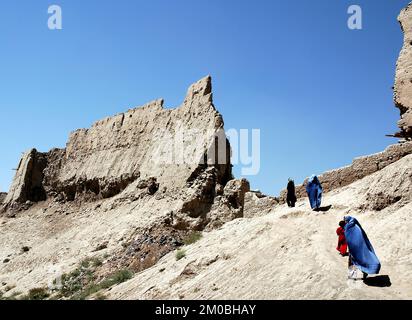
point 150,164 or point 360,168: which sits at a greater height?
point 150,164

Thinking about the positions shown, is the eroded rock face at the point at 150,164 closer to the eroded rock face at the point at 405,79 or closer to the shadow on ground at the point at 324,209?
the shadow on ground at the point at 324,209

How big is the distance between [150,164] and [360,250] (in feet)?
45.6

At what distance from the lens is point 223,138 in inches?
697

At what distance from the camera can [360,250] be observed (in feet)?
24.3

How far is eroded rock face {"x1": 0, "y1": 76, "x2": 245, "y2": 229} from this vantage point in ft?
54.9

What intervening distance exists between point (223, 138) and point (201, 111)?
1.85 meters

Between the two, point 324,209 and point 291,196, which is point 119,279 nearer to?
point 291,196

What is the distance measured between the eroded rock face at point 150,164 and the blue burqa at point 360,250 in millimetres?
8085

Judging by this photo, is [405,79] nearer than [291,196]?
Yes

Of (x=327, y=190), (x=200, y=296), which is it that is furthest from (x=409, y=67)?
(x=200, y=296)

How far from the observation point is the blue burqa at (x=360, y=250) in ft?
23.7

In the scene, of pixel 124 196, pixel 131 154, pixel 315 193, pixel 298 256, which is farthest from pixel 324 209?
pixel 131 154

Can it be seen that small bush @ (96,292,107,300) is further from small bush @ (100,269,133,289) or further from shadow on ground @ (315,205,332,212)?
shadow on ground @ (315,205,332,212)

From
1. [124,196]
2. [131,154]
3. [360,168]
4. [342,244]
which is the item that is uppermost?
[131,154]
